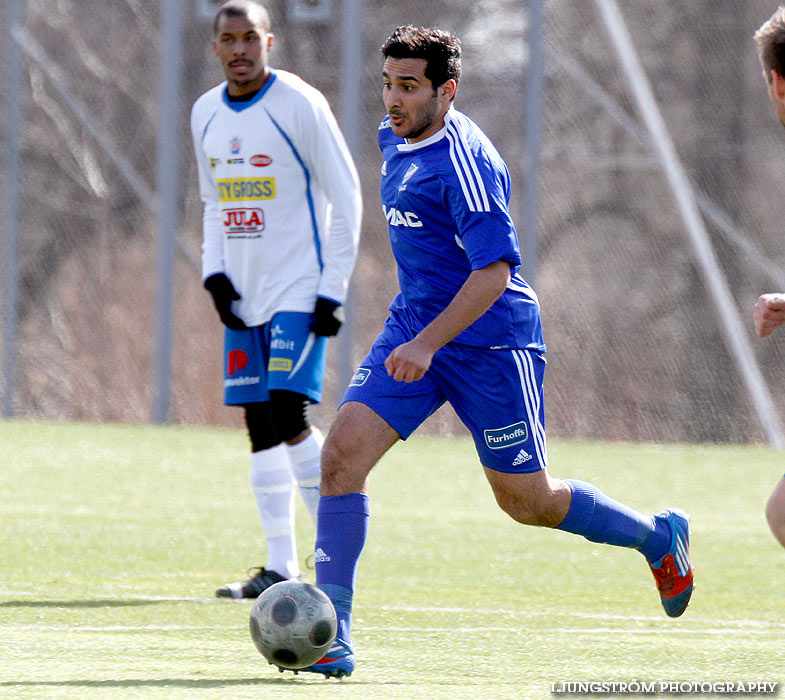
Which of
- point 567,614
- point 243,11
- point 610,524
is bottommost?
point 567,614

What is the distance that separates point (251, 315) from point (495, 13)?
8791mm

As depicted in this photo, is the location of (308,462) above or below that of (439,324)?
below

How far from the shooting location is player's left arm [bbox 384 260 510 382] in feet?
14.5

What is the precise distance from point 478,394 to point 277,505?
5.47 ft

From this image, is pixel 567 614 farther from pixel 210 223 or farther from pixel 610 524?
pixel 210 223

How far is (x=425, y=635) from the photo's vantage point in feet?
17.0

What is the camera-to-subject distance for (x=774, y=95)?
12.3ft

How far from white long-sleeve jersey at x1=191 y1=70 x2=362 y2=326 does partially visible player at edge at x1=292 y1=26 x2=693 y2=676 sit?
4.49ft

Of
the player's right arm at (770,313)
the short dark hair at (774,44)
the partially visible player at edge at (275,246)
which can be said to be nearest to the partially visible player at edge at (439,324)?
the player's right arm at (770,313)

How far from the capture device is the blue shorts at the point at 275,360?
607 centimetres

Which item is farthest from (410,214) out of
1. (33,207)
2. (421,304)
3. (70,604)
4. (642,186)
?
(33,207)

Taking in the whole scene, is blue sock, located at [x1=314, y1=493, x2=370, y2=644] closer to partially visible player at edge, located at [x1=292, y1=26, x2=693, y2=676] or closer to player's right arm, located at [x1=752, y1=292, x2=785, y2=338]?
partially visible player at edge, located at [x1=292, y1=26, x2=693, y2=676]

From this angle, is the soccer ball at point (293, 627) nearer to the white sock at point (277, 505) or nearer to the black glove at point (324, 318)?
the white sock at point (277, 505)

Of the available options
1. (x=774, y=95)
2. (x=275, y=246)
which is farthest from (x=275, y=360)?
(x=774, y=95)
